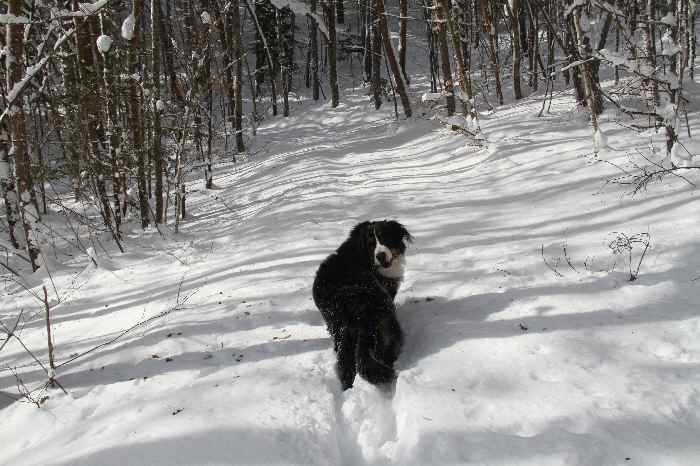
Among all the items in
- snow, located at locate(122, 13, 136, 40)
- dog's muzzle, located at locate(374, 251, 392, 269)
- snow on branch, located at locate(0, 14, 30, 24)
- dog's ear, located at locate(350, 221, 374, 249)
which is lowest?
dog's muzzle, located at locate(374, 251, 392, 269)

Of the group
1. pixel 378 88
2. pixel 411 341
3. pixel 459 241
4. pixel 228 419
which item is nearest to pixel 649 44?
pixel 459 241

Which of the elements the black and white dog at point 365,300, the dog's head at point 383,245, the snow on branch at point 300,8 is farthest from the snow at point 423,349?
the snow on branch at point 300,8

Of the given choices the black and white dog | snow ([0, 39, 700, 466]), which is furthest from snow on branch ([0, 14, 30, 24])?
the black and white dog

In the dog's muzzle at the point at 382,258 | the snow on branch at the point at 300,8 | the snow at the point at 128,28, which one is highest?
the snow at the point at 128,28

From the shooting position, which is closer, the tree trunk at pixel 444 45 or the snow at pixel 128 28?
the snow at pixel 128 28

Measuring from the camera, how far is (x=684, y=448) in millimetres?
2119

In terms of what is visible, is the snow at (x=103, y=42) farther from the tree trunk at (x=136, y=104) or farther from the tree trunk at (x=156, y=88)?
the tree trunk at (x=156, y=88)

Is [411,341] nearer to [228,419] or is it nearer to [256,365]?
[256,365]

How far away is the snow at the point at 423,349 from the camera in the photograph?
2.45 metres

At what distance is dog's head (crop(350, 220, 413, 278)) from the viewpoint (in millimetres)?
3971

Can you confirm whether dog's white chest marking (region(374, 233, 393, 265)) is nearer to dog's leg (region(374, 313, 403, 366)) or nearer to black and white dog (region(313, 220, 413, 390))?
black and white dog (region(313, 220, 413, 390))

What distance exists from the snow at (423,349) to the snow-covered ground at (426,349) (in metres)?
0.02

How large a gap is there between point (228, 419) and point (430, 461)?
123cm

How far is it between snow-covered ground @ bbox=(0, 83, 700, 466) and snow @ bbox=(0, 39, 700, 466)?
16 millimetres
